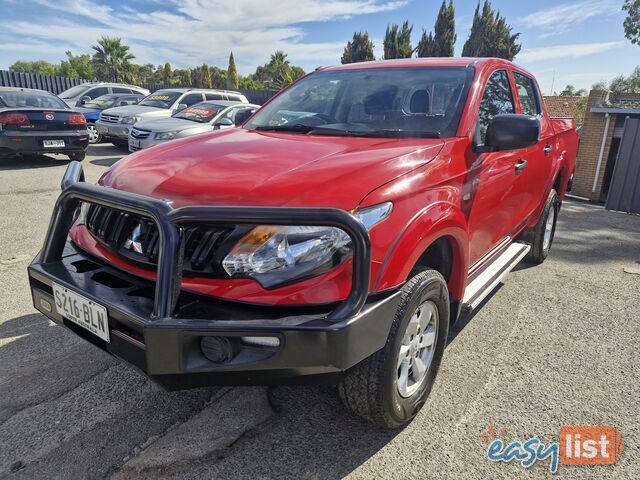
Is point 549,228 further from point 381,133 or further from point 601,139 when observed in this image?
point 601,139

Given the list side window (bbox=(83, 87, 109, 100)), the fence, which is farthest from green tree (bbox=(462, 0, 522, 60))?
side window (bbox=(83, 87, 109, 100))

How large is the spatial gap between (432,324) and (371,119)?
4.30ft

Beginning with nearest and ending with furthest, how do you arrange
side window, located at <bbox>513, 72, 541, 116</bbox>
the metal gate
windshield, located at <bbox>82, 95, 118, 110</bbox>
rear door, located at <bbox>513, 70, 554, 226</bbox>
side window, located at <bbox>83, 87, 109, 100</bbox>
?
1. rear door, located at <bbox>513, 70, 554, 226</bbox>
2. side window, located at <bbox>513, 72, 541, 116</bbox>
3. the metal gate
4. windshield, located at <bbox>82, 95, 118, 110</bbox>
5. side window, located at <bbox>83, 87, 109, 100</bbox>

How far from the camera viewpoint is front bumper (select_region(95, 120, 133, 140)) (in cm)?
1136

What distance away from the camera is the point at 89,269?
210 cm

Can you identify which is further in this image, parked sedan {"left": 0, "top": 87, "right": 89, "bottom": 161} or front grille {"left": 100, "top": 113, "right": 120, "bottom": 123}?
front grille {"left": 100, "top": 113, "right": 120, "bottom": 123}

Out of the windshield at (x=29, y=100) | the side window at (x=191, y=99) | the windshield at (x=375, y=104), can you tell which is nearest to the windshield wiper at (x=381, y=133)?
the windshield at (x=375, y=104)

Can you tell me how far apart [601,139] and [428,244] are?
13.5 metres

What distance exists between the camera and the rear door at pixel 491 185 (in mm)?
2678

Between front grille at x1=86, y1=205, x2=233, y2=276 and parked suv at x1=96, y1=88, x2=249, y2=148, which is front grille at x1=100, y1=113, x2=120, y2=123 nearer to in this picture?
parked suv at x1=96, y1=88, x2=249, y2=148

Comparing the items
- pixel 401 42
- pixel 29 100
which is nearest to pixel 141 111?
pixel 29 100

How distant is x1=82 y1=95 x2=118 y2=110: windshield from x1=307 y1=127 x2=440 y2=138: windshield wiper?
43.2 ft

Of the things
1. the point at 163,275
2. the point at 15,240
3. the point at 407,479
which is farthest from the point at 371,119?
the point at 15,240

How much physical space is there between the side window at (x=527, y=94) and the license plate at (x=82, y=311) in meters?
3.45
